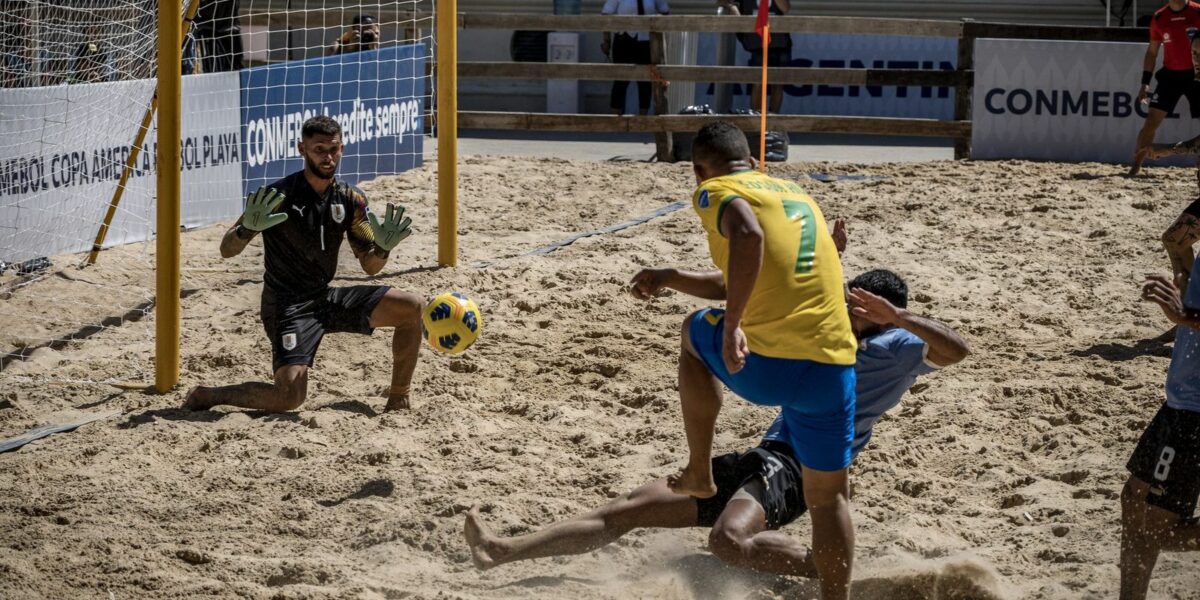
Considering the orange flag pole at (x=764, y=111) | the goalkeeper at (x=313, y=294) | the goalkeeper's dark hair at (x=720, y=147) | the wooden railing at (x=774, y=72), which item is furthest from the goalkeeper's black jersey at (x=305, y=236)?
the wooden railing at (x=774, y=72)

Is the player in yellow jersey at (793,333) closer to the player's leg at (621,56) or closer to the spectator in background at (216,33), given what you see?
the spectator in background at (216,33)

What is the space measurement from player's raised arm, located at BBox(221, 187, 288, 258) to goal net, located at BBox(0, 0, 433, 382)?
1.43 m

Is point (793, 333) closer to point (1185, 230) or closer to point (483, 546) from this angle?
point (483, 546)

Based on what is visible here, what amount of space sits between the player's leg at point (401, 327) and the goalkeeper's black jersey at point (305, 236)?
36cm

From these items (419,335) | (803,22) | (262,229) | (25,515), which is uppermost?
(803,22)

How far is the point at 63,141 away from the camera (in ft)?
31.5

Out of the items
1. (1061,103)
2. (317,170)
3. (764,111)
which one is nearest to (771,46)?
(1061,103)

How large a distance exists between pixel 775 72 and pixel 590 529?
10067 millimetres

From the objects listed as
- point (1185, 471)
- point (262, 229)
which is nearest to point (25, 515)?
point (262, 229)

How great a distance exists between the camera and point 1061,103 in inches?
527

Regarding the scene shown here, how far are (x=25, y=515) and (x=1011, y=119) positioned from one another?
10796 mm

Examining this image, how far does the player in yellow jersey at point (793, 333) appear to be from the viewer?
13.4 ft

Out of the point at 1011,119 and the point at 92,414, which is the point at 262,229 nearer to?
Result: the point at 92,414

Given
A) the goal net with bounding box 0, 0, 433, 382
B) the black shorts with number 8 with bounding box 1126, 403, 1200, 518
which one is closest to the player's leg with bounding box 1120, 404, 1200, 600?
the black shorts with number 8 with bounding box 1126, 403, 1200, 518
